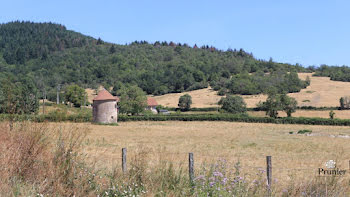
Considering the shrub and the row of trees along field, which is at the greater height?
the row of trees along field

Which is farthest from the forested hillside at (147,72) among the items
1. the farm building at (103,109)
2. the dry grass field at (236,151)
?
the dry grass field at (236,151)

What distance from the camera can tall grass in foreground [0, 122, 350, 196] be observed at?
5742 mm

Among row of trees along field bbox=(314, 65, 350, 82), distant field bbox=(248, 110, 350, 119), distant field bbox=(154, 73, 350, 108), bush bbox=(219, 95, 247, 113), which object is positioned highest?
row of trees along field bbox=(314, 65, 350, 82)

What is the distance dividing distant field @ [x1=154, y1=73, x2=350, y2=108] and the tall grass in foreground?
89812mm

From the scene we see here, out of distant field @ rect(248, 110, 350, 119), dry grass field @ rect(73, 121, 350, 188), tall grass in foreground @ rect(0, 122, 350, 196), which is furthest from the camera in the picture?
distant field @ rect(248, 110, 350, 119)

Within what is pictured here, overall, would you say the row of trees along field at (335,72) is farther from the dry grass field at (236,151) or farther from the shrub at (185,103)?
the dry grass field at (236,151)

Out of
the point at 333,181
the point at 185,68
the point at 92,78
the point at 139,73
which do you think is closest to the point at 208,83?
the point at 185,68

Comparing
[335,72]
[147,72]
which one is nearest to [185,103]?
[147,72]

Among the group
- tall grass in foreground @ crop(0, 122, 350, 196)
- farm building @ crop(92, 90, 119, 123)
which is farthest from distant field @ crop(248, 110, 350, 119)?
tall grass in foreground @ crop(0, 122, 350, 196)

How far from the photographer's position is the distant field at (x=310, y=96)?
3816 inches

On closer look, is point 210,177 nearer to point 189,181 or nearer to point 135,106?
point 189,181

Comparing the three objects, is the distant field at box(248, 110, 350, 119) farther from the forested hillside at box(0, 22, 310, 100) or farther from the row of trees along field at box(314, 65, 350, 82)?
the row of trees along field at box(314, 65, 350, 82)

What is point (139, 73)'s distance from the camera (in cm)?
15775

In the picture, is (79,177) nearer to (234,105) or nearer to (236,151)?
(236,151)
